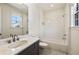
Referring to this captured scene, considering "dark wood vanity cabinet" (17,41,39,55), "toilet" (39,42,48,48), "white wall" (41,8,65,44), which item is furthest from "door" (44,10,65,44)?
"dark wood vanity cabinet" (17,41,39,55)

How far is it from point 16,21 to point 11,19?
11 cm

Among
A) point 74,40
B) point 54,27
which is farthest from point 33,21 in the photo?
point 74,40

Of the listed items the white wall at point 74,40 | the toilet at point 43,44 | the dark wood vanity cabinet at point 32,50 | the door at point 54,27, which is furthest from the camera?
the door at point 54,27

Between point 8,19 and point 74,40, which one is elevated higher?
point 8,19

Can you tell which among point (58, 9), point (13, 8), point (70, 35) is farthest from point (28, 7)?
point (70, 35)

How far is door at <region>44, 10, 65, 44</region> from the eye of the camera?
1.92m

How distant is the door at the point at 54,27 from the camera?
192 centimetres

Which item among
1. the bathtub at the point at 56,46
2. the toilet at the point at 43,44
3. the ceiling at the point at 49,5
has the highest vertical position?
the ceiling at the point at 49,5

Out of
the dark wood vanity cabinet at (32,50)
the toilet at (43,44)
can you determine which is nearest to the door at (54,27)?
the toilet at (43,44)

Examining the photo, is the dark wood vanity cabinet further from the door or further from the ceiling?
the ceiling

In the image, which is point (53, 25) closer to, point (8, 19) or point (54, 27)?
point (54, 27)

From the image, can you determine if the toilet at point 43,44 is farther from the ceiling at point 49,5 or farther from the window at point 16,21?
the ceiling at point 49,5

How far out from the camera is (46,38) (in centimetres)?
199

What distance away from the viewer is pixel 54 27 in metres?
2.01
